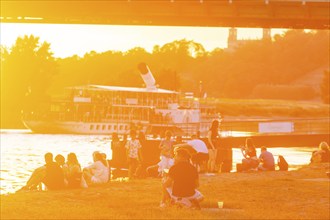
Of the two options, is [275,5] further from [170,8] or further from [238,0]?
[170,8]

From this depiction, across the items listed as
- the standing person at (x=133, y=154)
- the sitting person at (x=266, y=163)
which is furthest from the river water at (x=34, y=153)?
the sitting person at (x=266, y=163)

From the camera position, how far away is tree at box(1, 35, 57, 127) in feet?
436

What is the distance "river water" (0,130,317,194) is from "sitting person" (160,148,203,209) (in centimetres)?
1903

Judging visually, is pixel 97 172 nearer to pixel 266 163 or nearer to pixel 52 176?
pixel 52 176

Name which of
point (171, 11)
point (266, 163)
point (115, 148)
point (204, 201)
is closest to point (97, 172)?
point (204, 201)

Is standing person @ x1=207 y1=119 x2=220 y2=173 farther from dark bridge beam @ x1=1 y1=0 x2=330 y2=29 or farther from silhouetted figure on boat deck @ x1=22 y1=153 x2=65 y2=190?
dark bridge beam @ x1=1 y1=0 x2=330 y2=29

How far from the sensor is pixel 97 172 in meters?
27.4

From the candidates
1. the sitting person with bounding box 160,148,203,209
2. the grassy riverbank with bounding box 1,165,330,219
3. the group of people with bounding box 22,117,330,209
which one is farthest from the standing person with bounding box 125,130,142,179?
the sitting person with bounding box 160,148,203,209

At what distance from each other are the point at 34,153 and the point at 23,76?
2605 inches

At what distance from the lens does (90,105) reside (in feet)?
381

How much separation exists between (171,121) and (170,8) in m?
44.6

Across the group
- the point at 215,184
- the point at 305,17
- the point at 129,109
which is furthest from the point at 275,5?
the point at 129,109

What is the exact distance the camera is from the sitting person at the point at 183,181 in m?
18.5

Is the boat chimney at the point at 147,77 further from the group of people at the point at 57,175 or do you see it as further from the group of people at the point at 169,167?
the group of people at the point at 57,175
